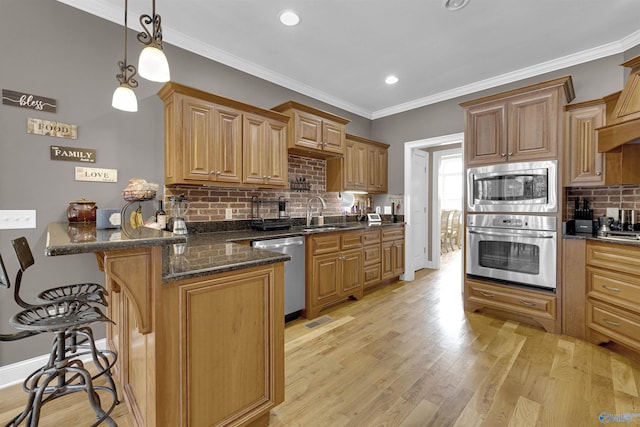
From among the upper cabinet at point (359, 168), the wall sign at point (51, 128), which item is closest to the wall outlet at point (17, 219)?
the wall sign at point (51, 128)

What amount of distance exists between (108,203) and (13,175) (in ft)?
1.85

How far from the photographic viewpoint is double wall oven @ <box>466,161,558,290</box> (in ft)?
9.02

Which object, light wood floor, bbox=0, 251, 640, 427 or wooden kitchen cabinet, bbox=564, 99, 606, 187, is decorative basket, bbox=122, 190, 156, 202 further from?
wooden kitchen cabinet, bbox=564, 99, 606, 187

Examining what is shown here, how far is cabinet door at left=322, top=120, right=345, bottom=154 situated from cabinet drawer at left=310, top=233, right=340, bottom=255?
1.14m

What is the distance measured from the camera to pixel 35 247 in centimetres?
207

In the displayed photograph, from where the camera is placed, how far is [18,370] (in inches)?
79.6

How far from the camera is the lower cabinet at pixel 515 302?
8.98ft

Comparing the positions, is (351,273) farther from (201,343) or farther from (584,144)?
(584,144)

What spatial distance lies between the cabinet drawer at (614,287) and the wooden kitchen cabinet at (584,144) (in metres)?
0.83

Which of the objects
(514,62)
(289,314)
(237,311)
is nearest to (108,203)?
(237,311)

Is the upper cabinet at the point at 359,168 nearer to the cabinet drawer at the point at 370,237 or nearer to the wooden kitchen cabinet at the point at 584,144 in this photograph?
the cabinet drawer at the point at 370,237

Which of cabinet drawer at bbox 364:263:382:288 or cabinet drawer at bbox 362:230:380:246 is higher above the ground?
cabinet drawer at bbox 362:230:380:246

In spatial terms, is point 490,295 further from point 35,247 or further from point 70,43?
point 70,43

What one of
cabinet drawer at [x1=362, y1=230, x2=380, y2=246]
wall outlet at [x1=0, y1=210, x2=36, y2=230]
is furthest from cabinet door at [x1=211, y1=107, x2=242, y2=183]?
cabinet drawer at [x1=362, y1=230, x2=380, y2=246]
